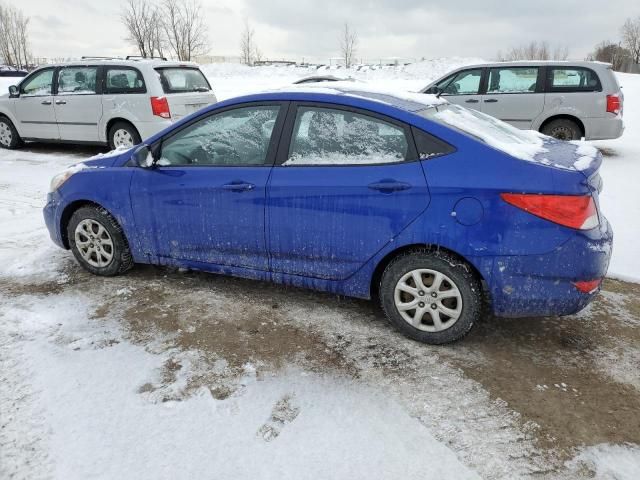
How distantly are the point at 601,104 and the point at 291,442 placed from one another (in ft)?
28.7

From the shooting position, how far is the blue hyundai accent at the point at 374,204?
9.64ft

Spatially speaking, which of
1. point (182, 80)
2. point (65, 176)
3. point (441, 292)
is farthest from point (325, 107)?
point (182, 80)

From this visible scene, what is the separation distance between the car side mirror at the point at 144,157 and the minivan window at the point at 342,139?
1.12 metres

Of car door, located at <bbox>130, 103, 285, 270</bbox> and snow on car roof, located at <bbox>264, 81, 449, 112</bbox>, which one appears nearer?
snow on car roof, located at <bbox>264, 81, 449, 112</bbox>

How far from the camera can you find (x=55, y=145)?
1105 centimetres

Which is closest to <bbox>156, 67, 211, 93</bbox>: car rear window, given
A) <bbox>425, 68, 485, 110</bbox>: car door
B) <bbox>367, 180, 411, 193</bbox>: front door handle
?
<bbox>425, 68, 485, 110</bbox>: car door

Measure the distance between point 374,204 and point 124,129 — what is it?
6908 mm

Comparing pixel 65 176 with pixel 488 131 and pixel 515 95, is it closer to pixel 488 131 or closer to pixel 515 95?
pixel 488 131

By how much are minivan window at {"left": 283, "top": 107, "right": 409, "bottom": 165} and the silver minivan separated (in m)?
5.87

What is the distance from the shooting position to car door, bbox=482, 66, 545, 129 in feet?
30.3

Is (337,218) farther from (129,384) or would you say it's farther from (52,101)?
(52,101)

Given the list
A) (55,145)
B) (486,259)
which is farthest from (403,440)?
(55,145)

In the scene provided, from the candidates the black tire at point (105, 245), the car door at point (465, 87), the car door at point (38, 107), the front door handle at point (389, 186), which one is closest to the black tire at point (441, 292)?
the front door handle at point (389, 186)

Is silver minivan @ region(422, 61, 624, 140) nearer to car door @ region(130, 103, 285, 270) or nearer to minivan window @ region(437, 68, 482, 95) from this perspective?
minivan window @ region(437, 68, 482, 95)
